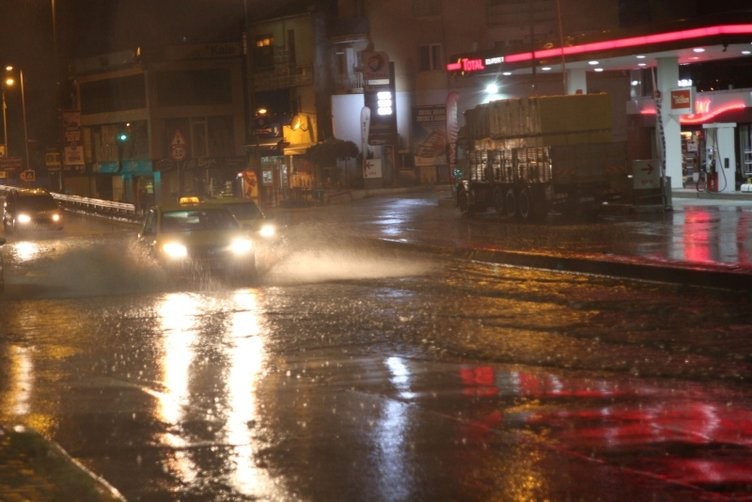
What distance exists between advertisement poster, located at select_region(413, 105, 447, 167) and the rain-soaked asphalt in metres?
44.7

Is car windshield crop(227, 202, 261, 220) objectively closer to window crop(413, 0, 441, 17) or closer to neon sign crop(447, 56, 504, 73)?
neon sign crop(447, 56, 504, 73)

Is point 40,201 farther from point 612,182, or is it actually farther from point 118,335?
point 118,335

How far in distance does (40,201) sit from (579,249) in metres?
25.8

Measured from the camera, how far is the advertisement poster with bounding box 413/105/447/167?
66688mm

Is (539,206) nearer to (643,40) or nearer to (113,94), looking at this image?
(643,40)

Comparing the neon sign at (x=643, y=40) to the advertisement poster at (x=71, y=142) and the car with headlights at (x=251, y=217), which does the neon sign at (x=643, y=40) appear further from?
the advertisement poster at (x=71, y=142)

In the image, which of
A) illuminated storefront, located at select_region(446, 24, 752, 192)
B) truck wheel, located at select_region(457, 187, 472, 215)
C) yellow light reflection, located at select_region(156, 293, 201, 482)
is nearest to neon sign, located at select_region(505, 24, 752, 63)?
illuminated storefront, located at select_region(446, 24, 752, 192)

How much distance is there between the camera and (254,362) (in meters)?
12.0

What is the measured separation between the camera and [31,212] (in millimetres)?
42062

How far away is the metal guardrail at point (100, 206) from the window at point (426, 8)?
20.9 m

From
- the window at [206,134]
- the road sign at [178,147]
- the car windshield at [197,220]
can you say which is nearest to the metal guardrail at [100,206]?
the road sign at [178,147]

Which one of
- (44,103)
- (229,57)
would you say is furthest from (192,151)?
(44,103)

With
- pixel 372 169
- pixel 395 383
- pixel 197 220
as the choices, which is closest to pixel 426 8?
pixel 372 169

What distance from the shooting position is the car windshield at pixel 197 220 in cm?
2127
